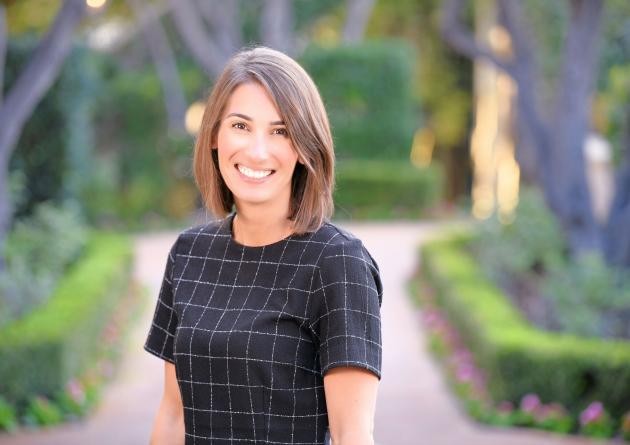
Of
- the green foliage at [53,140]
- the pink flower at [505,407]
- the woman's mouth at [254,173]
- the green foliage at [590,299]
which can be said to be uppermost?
the green foliage at [53,140]

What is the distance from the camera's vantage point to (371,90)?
1841 cm

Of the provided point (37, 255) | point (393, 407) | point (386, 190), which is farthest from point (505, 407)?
point (386, 190)

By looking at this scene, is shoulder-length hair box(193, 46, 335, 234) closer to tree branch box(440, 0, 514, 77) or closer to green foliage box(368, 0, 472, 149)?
tree branch box(440, 0, 514, 77)

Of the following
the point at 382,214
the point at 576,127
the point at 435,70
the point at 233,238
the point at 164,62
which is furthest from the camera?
the point at 435,70

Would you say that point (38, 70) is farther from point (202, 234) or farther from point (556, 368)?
point (202, 234)

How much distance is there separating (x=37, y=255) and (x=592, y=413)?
19.8ft

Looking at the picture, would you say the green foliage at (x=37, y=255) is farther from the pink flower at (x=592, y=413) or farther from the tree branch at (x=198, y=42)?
the tree branch at (x=198, y=42)

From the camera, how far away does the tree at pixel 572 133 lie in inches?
366

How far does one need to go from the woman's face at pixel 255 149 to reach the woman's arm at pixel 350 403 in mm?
379

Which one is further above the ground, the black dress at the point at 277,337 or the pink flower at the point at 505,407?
the pink flower at the point at 505,407

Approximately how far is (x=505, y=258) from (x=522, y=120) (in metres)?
1.38

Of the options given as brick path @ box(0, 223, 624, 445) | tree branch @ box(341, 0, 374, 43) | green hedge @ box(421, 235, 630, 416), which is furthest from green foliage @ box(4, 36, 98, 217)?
tree branch @ box(341, 0, 374, 43)

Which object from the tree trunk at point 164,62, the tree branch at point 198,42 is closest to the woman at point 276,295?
the tree branch at point 198,42

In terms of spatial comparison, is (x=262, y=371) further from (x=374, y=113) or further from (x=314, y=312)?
(x=374, y=113)
